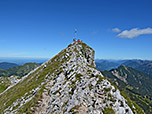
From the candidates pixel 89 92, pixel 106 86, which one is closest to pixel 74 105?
pixel 89 92

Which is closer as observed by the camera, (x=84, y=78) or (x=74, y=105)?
(x=74, y=105)

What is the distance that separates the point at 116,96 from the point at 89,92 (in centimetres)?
493

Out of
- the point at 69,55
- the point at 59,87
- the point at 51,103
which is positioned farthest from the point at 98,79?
the point at 69,55

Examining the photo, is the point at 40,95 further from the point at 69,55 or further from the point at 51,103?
the point at 69,55

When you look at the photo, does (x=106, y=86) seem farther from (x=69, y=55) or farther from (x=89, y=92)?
(x=69, y=55)

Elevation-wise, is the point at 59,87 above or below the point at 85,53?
below

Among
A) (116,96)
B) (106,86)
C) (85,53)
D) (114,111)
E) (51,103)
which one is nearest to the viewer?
(114,111)

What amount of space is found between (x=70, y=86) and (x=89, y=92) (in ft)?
18.3

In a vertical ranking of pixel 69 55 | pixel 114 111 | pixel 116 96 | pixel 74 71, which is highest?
pixel 69 55

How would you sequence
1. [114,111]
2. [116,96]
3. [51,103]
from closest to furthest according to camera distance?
[114,111], [116,96], [51,103]

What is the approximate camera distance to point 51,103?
23469 mm

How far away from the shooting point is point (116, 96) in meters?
20.3

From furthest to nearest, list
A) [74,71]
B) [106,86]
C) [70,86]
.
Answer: [74,71], [70,86], [106,86]

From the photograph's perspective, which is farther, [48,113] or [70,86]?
[70,86]
